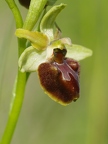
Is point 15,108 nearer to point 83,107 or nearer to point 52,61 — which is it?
point 52,61

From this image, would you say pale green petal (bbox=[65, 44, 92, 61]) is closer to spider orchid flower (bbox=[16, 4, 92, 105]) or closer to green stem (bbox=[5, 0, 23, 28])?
spider orchid flower (bbox=[16, 4, 92, 105])

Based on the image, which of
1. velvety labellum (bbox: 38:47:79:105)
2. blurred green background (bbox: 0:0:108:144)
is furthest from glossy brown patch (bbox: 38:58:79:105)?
blurred green background (bbox: 0:0:108:144)

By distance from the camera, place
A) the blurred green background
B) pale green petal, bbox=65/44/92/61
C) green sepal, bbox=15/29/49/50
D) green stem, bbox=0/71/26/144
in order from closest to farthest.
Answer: green sepal, bbox=15/29/49/50
green stem, bbox=0/71/26/144
pale green petal, bbox=65/44/92/61
the blurred green background

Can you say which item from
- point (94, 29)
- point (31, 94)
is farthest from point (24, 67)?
point (31, 94)

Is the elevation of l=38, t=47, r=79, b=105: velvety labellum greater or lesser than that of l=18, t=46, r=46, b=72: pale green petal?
lesser

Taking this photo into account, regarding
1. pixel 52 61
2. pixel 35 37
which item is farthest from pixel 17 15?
pixel 52 61

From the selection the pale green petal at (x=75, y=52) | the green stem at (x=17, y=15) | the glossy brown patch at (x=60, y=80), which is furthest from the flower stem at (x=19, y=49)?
the pale green petal at (x=75, y=52)

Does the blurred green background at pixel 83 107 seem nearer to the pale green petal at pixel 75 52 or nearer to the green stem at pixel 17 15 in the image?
the pale green petal at pixel 75 52
